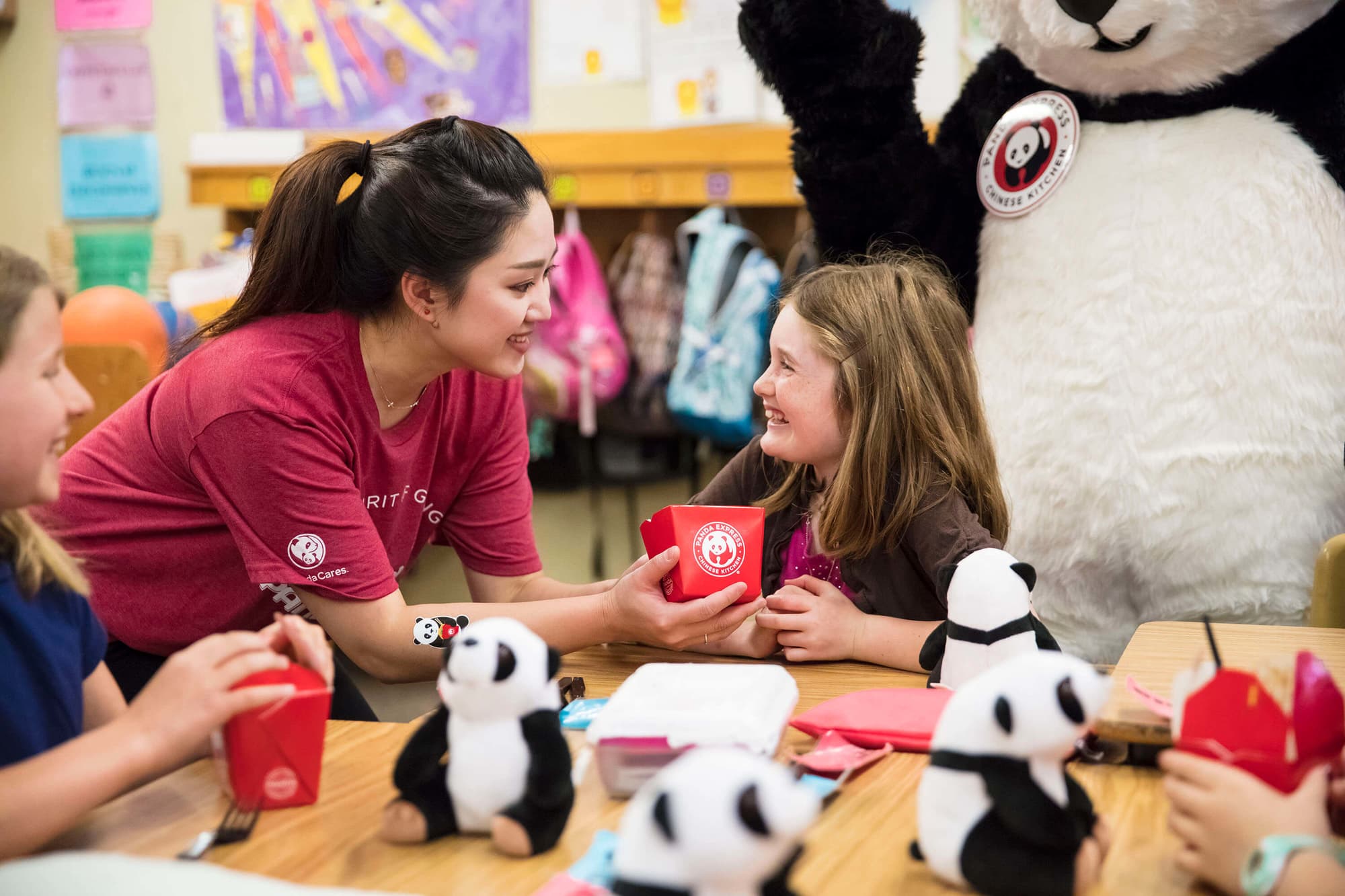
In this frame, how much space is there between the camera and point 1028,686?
0.66m

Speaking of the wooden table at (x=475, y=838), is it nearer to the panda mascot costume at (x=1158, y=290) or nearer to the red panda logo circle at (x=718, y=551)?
the red panda logo circle at (x=718, y=551)

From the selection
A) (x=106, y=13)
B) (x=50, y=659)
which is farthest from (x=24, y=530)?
(x=106, y=13)

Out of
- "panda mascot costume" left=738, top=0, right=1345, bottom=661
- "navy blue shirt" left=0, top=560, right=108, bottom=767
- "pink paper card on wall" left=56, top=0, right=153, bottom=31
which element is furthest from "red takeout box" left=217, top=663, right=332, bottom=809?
"pink paper card on wall" left=56, top=0, right=153, bottom=31

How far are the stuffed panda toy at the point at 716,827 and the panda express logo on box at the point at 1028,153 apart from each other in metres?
1.06

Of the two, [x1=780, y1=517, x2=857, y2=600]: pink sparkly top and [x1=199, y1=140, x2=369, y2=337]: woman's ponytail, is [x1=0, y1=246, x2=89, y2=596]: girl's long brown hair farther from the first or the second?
[x1=780, y1=517, x2=857, y2=600]: pink sparkly top

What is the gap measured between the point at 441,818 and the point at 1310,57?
4.05 ft

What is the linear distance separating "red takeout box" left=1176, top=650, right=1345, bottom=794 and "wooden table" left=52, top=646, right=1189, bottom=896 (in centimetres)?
9

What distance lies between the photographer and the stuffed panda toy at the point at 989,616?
36.4 inches

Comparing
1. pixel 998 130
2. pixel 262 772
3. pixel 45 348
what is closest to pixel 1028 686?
pixel 262 772

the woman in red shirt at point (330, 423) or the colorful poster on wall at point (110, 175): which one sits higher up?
the colorful poster on wall at point (110, 175)

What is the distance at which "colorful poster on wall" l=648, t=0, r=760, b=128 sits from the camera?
2.92 metres

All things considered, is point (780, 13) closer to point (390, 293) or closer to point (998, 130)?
point (998, 130)

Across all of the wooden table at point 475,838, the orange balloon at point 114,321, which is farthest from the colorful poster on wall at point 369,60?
the wooden table at point 475,838

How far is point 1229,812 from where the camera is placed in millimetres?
659
